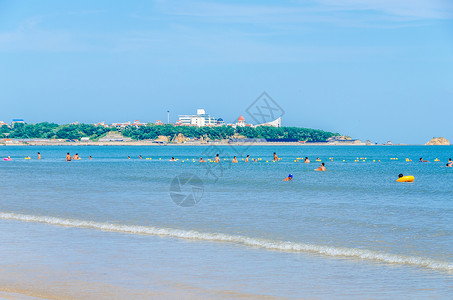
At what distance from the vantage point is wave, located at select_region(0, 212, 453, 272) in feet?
42.3

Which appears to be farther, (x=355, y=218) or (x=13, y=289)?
(x=355, y=218)

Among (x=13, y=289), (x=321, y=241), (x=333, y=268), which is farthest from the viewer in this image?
(x=321, y=241)

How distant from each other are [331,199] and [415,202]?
4.19 m

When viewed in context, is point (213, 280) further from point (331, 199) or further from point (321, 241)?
point (331, 199)

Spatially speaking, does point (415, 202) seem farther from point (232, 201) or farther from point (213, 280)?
point (213, 280)

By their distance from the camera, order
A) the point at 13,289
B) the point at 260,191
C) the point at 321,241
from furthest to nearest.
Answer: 1. the point at 260,191
2. the point at 321,241
3. the point at 13,289

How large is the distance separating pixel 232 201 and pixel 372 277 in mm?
15539

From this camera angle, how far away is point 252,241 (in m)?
15.3

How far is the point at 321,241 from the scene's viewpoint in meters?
15.4

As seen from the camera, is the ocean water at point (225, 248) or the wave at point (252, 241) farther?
the wave at point (252, 241)

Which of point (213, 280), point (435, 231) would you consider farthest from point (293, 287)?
point (435, 231)

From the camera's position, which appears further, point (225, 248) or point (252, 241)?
point (252, 241)

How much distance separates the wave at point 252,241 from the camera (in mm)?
12886

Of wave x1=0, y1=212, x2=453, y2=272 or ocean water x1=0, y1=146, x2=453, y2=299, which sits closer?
ocean water x1=0, y1=146, x2=453, y2=299
